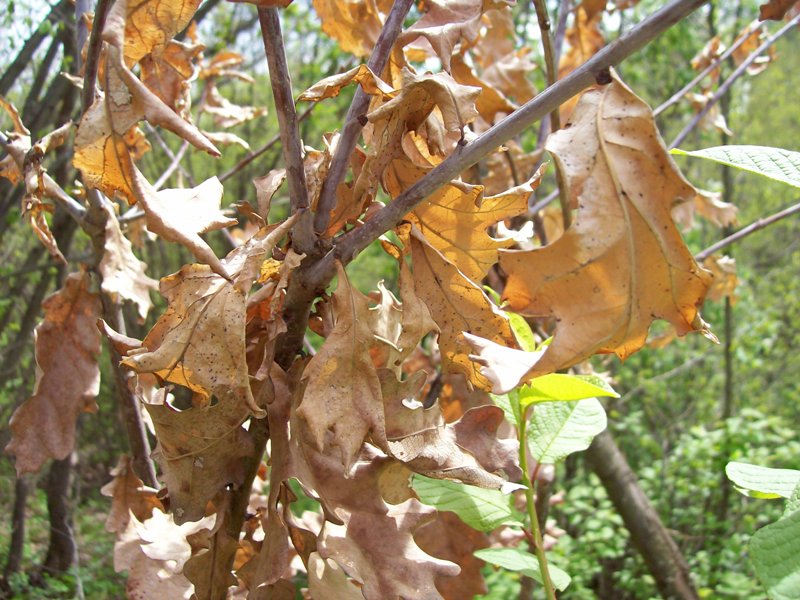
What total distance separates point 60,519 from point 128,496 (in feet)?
8.07

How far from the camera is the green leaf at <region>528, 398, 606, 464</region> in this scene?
90 cm

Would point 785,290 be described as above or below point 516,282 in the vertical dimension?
below

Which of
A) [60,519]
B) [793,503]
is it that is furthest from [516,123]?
[60,519]

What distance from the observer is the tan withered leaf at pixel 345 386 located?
2.16 ft

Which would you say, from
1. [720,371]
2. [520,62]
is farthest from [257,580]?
[720,371]

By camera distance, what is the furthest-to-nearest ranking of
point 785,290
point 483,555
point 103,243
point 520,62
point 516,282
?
point 785,290
point 520,62
point 103,243
point 483,555
point 516,282

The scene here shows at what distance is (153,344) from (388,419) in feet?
0.78

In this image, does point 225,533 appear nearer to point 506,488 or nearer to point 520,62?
point 506,488

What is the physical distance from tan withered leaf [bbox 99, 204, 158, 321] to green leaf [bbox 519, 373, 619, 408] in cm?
55

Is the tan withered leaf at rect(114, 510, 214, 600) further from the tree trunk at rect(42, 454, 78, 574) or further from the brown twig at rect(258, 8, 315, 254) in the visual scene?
the tree trunk at rect(42, 454, 78, 574)

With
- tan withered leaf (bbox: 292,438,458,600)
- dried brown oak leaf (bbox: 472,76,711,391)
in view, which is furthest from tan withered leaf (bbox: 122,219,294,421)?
dried brown oak leaf (bbox: 472,76,711,391)

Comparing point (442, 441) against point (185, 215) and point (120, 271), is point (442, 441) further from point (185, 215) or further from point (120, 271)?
point (120, 271)

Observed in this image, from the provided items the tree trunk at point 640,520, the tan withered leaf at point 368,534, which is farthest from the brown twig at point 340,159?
the tree trunk at point 640,520

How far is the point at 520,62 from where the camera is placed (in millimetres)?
1573
